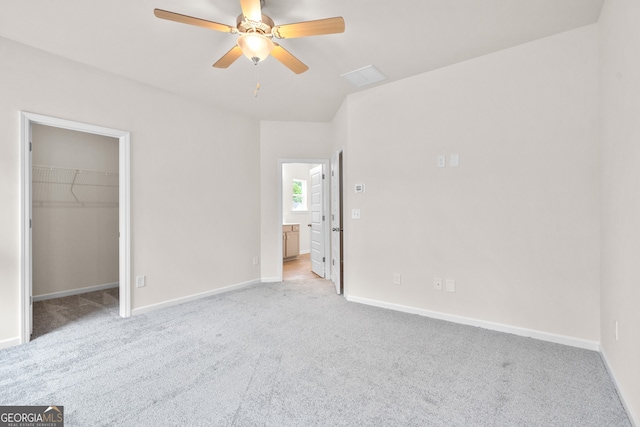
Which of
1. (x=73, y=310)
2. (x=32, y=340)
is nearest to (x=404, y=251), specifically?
(x=32, y=340)

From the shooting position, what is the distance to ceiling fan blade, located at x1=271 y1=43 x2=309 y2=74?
2.12 meters

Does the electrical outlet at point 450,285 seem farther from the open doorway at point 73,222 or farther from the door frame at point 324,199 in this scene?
the open doorway at point 73,222

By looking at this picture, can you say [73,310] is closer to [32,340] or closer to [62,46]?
[32,340]

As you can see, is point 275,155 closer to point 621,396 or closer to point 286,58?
point 286,58

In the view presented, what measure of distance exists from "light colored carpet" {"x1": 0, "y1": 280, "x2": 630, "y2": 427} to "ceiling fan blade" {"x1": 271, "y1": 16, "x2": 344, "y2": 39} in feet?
7.51

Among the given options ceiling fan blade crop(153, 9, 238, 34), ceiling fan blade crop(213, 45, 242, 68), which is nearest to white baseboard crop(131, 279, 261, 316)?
ceiling fan blade crop(213, 45, 242, 68)

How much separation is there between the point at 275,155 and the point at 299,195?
10.4ft

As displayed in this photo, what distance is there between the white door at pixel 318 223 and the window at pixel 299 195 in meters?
2.33

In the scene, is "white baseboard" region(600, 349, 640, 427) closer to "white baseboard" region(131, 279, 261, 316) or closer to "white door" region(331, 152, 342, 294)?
"white door" region(331, 152, 342, 294)

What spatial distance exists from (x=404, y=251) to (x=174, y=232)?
2.79 meters

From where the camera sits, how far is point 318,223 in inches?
199

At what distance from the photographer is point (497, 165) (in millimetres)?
2705

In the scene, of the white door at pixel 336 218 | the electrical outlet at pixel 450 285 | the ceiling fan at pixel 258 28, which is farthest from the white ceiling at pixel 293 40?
the electrical outlet at pixel 450 285

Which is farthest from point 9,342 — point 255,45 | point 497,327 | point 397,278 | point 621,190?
point 621,190
